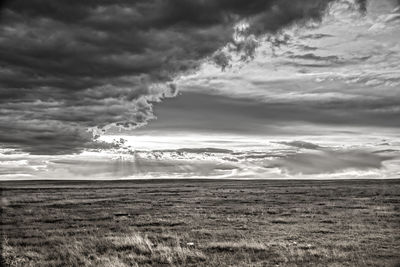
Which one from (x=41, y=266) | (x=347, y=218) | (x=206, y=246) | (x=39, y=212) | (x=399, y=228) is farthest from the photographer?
(x=39, y=212)

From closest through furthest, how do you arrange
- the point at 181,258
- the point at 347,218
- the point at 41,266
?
the point at 41,266
the point at 181,258
the point at 347,218

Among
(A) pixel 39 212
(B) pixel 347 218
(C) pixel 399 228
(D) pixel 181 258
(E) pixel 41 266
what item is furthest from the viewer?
(A) pixel 39 212

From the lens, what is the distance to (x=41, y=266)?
42.6ft

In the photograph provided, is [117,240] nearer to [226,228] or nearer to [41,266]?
[41,266]

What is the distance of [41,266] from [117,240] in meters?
4.64

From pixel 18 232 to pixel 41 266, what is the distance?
10.1 metres

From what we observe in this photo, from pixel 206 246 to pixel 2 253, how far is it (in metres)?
8.06

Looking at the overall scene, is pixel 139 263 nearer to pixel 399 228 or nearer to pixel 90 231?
pixel 90 231

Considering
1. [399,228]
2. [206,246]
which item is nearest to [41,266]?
[206,246]

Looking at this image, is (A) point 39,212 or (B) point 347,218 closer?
(B) point 347,218

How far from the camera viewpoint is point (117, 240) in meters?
17.3

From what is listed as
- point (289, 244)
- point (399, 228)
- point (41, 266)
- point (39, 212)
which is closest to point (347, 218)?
point (399, 228)

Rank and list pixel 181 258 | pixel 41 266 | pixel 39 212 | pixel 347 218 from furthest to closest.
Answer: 1. pixel 39 212
2. pixel 347 218
3. pixel 181 258
4. pixel 41 266

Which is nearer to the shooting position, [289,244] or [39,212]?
[289,244]
